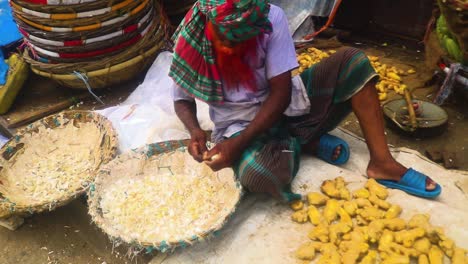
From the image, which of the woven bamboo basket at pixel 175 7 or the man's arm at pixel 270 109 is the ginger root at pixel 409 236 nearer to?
the man's arm at pixel 270 109

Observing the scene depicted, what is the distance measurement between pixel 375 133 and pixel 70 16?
2.14 metres

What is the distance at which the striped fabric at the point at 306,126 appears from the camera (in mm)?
2021

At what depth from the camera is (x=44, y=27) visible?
2.87 metres

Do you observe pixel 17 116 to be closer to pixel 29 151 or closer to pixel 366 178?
pixel 29 151

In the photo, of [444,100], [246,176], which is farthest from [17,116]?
[444,100]

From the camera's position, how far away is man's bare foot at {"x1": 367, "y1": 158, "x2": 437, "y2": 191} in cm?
208

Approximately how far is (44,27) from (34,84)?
92 cm

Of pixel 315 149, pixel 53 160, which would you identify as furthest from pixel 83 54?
pixel 315 149

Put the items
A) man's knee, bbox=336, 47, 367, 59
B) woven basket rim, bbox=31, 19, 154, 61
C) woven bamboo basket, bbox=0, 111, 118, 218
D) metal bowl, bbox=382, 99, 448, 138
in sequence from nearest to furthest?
man's knee, bbox=336, 47, 367, 59 < woven bamboo basket, bbox=0, 111, 118, 218 < metal bowl, bbox=382, 99, 448, 138 < woven basket rim, bbox=31, 19, 154, 61

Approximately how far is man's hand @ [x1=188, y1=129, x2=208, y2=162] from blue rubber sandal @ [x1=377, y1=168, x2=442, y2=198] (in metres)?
1.03

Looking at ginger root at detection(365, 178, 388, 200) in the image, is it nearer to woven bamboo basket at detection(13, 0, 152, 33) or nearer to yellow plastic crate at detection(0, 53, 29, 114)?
woven bamboo basket at detection(13, 0, 152, 33)

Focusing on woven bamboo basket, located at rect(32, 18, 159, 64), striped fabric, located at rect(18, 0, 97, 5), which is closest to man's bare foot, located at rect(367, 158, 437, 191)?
woven bamboo basket, located at rect(32, 18, 159, 64)

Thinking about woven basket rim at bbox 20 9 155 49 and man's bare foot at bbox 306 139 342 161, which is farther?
woven basket rim at bbox 20 9 155 49

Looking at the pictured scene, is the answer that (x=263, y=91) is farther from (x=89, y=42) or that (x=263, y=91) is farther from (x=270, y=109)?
(x=89, y=42)
